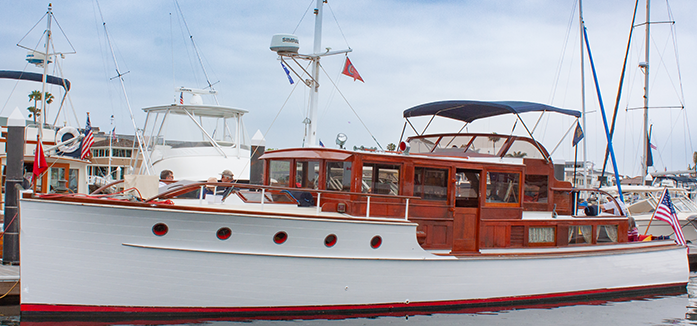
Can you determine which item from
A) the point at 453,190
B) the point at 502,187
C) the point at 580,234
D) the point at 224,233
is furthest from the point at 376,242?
the point at 580,234

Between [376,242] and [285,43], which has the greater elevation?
[285,43]

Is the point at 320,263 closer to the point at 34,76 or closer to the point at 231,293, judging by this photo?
the point at 231,293

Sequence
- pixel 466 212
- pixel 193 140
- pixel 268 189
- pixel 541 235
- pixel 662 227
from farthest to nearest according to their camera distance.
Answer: pixel 662 227
pixel 193 140
pixel 541 235
pixel 466 212
pixel 268 189

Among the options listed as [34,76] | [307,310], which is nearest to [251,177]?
[307,310]

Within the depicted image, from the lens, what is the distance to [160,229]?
23.0 ft

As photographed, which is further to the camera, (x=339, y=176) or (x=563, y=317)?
(x=563, y=317)

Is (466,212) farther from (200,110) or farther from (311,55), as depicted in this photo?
(200,110)

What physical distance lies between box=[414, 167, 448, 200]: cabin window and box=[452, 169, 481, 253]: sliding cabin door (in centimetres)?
33

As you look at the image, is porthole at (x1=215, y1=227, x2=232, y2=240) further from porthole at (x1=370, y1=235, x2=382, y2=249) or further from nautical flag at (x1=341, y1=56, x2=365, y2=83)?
nautical flag at (x1=341, y1=56, x2=365, y2=83)

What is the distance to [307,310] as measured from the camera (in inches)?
308

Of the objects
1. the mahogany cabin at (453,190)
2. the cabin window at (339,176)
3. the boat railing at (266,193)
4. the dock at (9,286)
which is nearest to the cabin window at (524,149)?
the mahogany cabin at (453,190)

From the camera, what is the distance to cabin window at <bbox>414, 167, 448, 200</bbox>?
28.3 feet

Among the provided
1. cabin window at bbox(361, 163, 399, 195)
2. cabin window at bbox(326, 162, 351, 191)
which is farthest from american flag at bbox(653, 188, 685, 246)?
cabin window at bbox(326, 162, 351, 191)

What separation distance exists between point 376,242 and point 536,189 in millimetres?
4104
